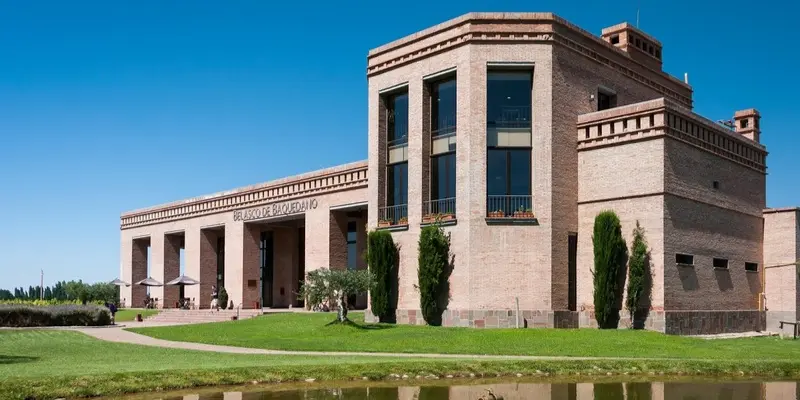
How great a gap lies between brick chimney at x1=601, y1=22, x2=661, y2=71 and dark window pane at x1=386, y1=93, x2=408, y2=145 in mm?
9832

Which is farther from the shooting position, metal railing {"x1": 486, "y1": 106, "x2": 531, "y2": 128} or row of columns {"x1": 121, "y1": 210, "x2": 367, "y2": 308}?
row of columns {"x1": 121, "y1": 210, "x2": 367, "y2": 308}

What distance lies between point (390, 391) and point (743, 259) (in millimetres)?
25823

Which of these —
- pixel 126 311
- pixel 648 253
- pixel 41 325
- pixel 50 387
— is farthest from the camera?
pixel 126 311

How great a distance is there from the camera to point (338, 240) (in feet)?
146

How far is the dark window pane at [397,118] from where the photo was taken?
1444 inches

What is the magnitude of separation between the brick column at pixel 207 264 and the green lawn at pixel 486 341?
19737 mm

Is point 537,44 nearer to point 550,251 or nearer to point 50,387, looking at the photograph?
point 550,251

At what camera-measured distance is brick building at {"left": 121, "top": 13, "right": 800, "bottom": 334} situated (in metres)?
32.0

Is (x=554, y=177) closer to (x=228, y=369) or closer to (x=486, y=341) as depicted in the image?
(x=486, y=341)

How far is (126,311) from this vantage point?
57.0 metres

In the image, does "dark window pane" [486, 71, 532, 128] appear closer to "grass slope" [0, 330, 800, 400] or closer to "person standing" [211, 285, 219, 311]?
"grass slope" [0, 330, 800, 400]

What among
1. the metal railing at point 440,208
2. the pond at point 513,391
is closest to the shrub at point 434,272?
the metal railing at point 440,208

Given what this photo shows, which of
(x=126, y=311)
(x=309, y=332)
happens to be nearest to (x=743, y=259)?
(x=309, y=332)

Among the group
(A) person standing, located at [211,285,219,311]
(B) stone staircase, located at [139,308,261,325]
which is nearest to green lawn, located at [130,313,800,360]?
(B) stone staircase, located at [139,308,261,325]
